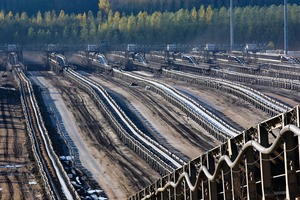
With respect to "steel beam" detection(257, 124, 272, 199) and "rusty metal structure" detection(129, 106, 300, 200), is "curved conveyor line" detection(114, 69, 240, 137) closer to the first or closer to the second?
"rusty metal structure" detection(129, 106, 300, 200)

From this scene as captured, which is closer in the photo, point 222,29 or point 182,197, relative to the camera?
point 182,197

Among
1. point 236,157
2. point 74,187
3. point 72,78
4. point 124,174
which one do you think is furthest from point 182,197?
point 72,78

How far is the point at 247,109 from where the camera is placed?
8331 centimetres

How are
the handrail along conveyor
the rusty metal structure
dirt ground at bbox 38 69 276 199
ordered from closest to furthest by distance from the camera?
the rusty metal structure, the handrail along conveyor, dirt ground at bbox 38 69 276 199

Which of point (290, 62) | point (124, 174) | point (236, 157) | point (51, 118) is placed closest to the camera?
point (236, 157)

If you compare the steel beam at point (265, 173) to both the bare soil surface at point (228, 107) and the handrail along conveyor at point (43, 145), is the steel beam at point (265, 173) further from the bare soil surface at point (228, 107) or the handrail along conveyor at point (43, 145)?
the bare soil surface at point (228, 107)

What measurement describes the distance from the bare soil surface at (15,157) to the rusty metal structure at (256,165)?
87.8 feet

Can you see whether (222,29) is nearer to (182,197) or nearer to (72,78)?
(72,78)

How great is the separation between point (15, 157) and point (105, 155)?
6083 mm

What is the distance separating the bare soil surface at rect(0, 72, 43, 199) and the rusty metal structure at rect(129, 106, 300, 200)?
26.8 m

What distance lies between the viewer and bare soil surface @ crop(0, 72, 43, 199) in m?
51.4

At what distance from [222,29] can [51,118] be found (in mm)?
119637

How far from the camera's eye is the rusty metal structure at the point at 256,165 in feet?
59.3

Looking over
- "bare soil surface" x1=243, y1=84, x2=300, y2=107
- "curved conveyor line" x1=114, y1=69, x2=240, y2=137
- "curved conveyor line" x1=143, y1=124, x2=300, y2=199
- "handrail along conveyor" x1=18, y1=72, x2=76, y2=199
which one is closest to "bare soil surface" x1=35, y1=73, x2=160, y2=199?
"handrail along conveyor" x1=18, y1=72, x2=76, y2=199
